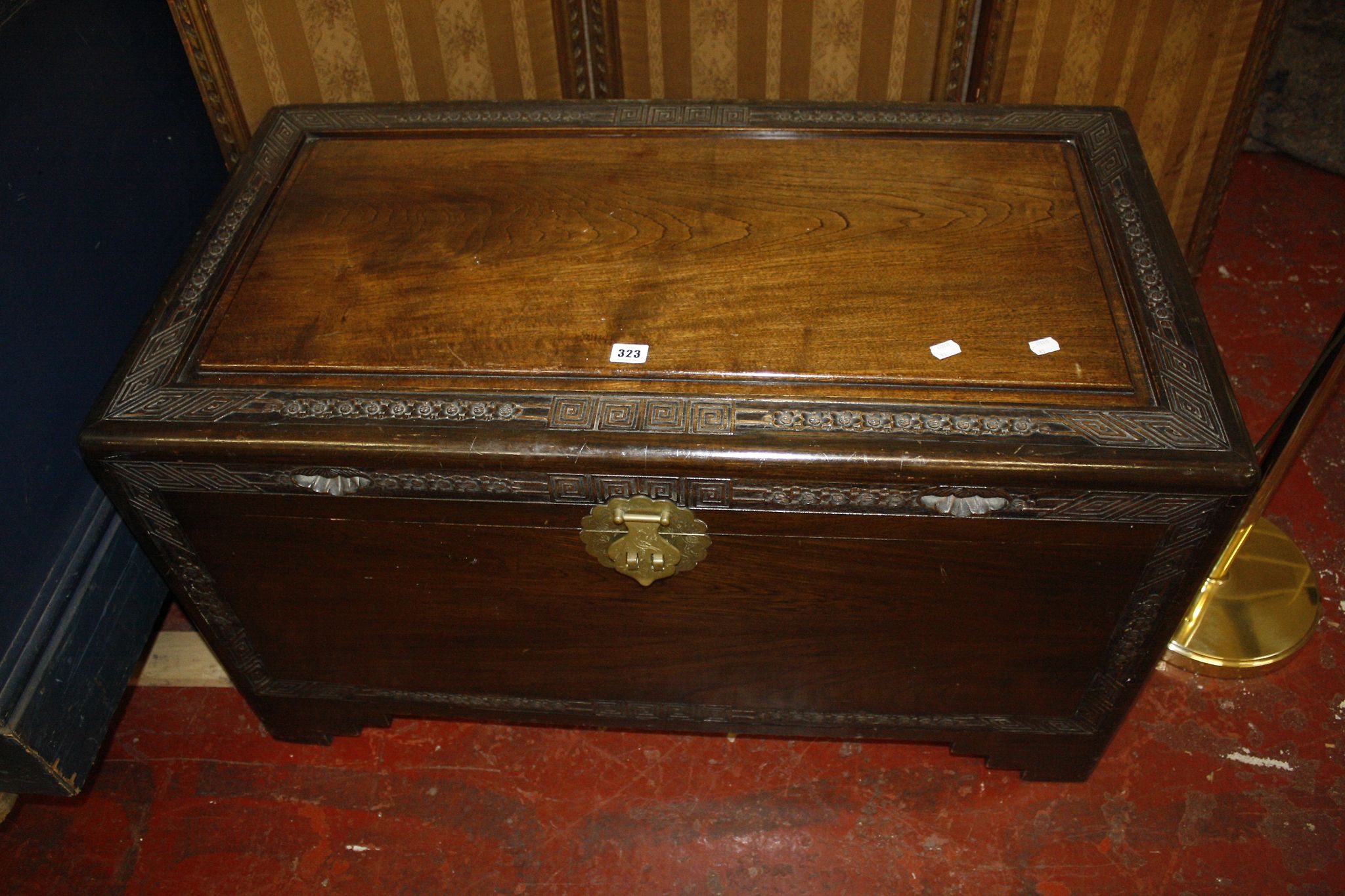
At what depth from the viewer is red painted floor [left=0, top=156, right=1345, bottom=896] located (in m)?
1.56

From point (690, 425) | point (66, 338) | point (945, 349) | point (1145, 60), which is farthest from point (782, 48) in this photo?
point (66, 338)

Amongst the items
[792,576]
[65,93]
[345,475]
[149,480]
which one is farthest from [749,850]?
[65,93]

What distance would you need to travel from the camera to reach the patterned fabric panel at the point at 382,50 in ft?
5.90

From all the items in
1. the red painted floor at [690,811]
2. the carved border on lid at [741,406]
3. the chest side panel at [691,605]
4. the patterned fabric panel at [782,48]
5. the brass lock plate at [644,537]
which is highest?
the patterned fabric panel at [782,48]

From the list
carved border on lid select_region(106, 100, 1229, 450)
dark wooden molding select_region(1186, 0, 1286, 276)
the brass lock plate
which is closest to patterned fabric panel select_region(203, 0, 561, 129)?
→ carved border on lid select_region(106, 100, 1229, 450)

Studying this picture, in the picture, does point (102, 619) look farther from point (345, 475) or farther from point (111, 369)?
point (345, 475)

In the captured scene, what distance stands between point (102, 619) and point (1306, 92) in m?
3.00

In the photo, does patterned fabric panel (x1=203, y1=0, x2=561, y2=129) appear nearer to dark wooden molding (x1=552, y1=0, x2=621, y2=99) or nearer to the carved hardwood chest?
dark wooden molding (x1=552, y1=0, x2=621, y2=99)

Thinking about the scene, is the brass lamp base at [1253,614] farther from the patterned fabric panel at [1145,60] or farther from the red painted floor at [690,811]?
the patterned fabric panel at [1145,60]

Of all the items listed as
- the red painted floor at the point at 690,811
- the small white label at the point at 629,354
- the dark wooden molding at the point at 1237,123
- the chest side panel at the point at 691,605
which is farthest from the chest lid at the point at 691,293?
the red painted floor at the point at 690,811

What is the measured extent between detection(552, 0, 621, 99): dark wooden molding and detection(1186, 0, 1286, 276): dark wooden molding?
111cm

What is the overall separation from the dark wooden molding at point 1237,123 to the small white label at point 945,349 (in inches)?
27.6

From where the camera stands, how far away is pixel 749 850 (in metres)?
1.60

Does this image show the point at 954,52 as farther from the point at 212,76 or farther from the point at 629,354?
the point at 212,76
